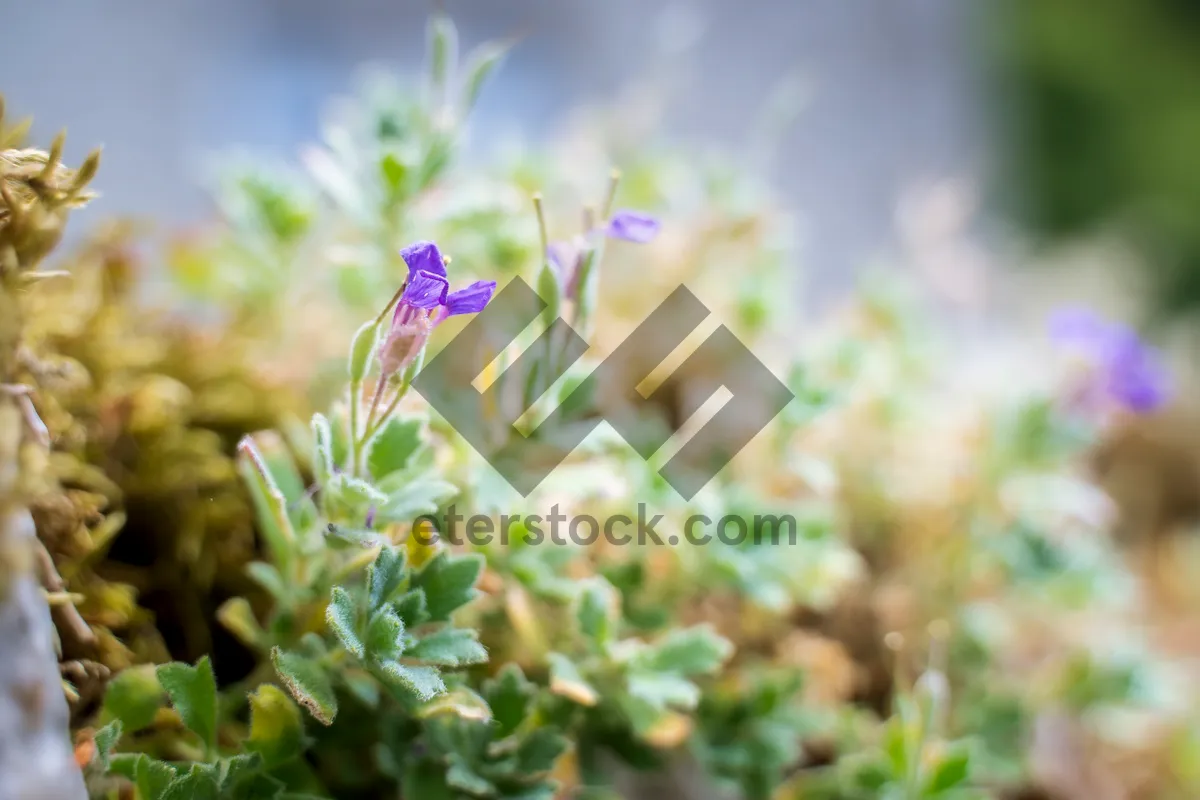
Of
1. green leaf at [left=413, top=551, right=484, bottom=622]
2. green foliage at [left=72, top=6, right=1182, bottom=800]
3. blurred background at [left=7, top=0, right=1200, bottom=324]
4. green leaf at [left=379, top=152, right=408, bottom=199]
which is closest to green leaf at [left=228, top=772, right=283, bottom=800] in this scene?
green foliage at [left=72, top=6, right=1182, bottom=800]

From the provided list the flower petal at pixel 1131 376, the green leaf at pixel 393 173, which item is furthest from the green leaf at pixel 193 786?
the flower petal at pixel 1131 376

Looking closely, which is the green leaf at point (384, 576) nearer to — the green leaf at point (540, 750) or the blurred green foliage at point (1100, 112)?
the green leaf at point (540, 750)

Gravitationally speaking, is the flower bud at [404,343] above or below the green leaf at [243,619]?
above

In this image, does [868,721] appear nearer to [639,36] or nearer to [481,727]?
[481,727]

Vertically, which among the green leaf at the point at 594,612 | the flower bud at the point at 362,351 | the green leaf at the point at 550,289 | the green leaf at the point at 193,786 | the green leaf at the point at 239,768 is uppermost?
the green leaf at the point at 550,289

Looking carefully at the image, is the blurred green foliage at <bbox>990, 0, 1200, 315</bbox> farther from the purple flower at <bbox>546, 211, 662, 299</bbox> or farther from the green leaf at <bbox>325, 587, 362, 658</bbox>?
the green leaf at <bbox>325, 587, 362, 658</bbox>

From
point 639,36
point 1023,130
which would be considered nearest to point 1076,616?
point 639,36

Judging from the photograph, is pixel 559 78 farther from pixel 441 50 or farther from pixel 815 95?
pixel 441 50
